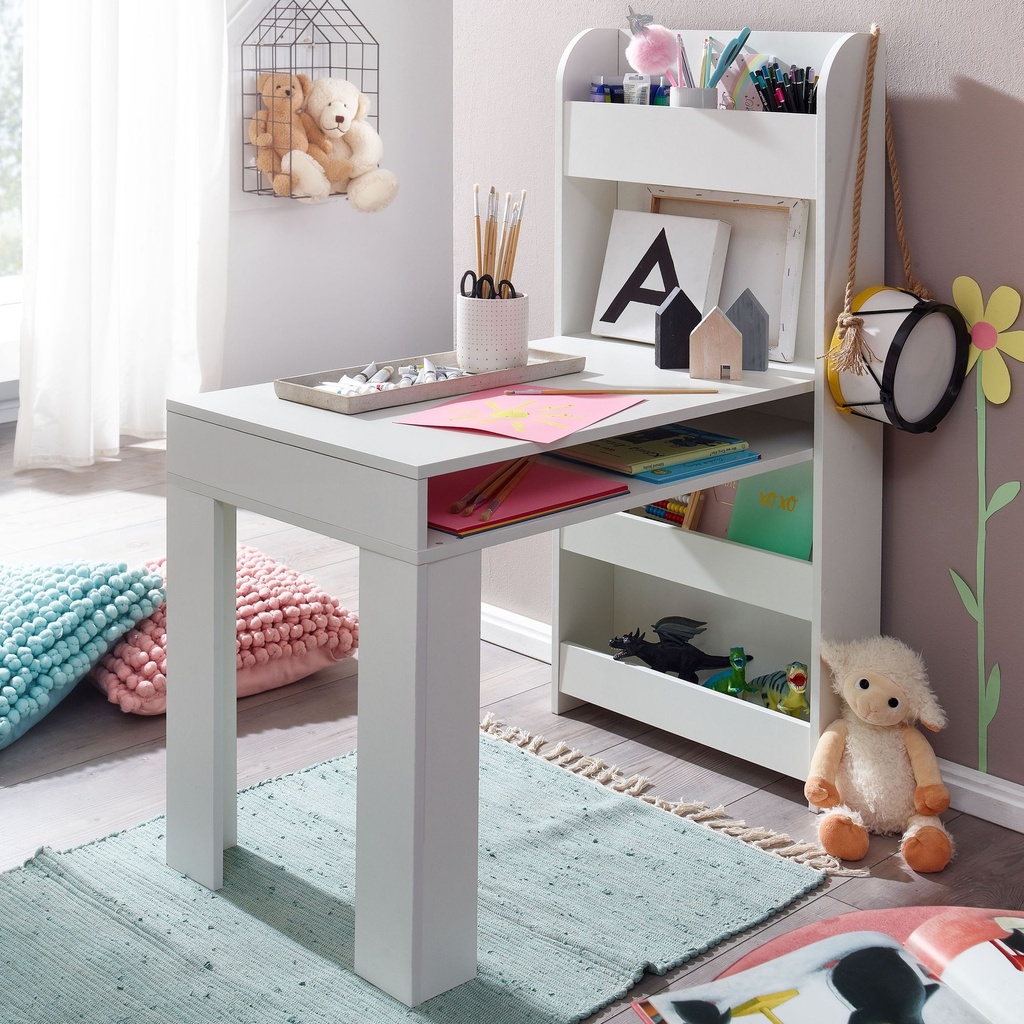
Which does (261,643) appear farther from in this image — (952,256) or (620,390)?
(952,256)

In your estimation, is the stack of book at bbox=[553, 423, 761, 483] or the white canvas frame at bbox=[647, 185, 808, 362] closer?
the stack of book at bbox=[553, 423, 761, 483]

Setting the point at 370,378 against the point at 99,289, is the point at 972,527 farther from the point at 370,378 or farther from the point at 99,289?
the point at 99,289

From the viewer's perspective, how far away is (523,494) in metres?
1.56

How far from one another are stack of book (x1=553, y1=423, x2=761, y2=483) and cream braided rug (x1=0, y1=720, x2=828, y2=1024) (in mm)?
535

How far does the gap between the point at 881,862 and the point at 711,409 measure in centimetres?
67

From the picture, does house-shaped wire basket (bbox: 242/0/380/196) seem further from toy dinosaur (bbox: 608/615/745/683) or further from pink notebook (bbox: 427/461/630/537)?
pink notebook (bbox: 427/461/630/537)

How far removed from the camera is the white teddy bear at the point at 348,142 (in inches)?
164

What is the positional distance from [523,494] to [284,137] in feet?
9.55

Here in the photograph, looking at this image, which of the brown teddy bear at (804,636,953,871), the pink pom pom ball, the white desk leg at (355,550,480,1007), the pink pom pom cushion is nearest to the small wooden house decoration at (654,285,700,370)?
the pink pom pom ball

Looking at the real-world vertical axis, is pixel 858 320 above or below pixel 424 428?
above

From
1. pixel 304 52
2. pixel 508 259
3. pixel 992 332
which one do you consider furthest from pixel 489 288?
pixel 304 52

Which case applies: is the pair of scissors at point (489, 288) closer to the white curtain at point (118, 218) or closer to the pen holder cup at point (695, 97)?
the pen holder cup at point (695, 97)

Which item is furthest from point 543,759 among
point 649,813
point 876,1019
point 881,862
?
point 876,1019

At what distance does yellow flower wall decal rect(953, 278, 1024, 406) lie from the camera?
1785mm
